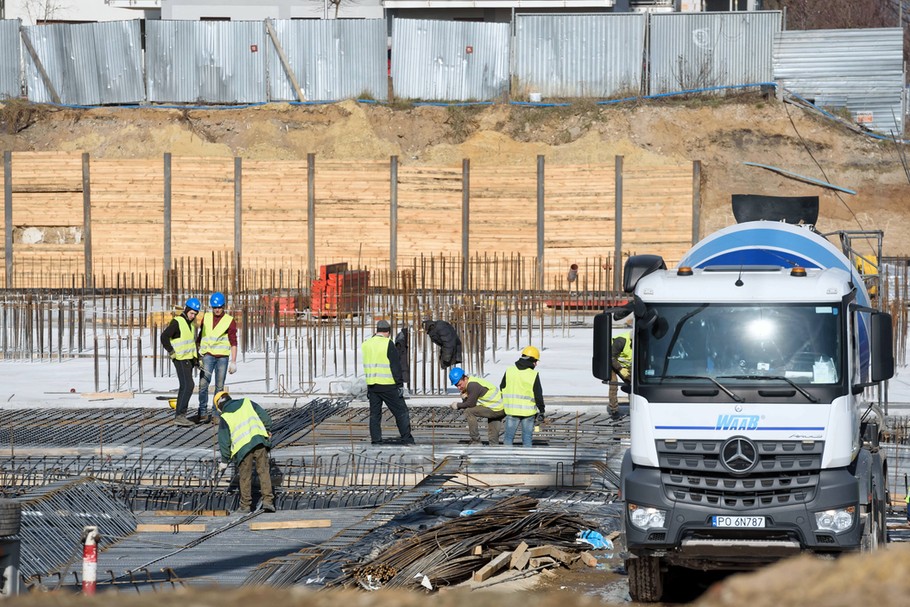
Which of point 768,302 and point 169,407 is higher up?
point 768,302

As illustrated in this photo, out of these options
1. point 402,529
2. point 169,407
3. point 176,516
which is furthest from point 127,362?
point 402,529

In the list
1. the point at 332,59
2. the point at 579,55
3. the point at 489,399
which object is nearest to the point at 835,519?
the point at 489,399

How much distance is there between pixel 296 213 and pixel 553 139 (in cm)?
760

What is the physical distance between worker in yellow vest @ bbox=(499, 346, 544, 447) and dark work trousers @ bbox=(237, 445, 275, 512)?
2715 millimetres

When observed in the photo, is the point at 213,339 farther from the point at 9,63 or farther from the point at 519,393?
the point at 9,63

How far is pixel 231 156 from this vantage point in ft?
107

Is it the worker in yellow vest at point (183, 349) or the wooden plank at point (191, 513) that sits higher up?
the worker in yellow vest at point (183, 349)

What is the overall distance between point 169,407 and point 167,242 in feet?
49.4

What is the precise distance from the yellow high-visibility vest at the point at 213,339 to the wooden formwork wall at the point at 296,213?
14.9 m

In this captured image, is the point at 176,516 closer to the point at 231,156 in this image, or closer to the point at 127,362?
the point at 127,362

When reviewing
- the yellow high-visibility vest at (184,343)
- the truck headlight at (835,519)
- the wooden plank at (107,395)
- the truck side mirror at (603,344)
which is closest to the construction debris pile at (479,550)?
the truck side mirror at (603,344)

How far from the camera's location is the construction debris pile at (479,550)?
8.50 metres

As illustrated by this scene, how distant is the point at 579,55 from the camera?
112 ft

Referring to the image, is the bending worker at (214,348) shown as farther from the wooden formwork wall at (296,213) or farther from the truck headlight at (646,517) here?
the wooden formwork wall at (296,213)
